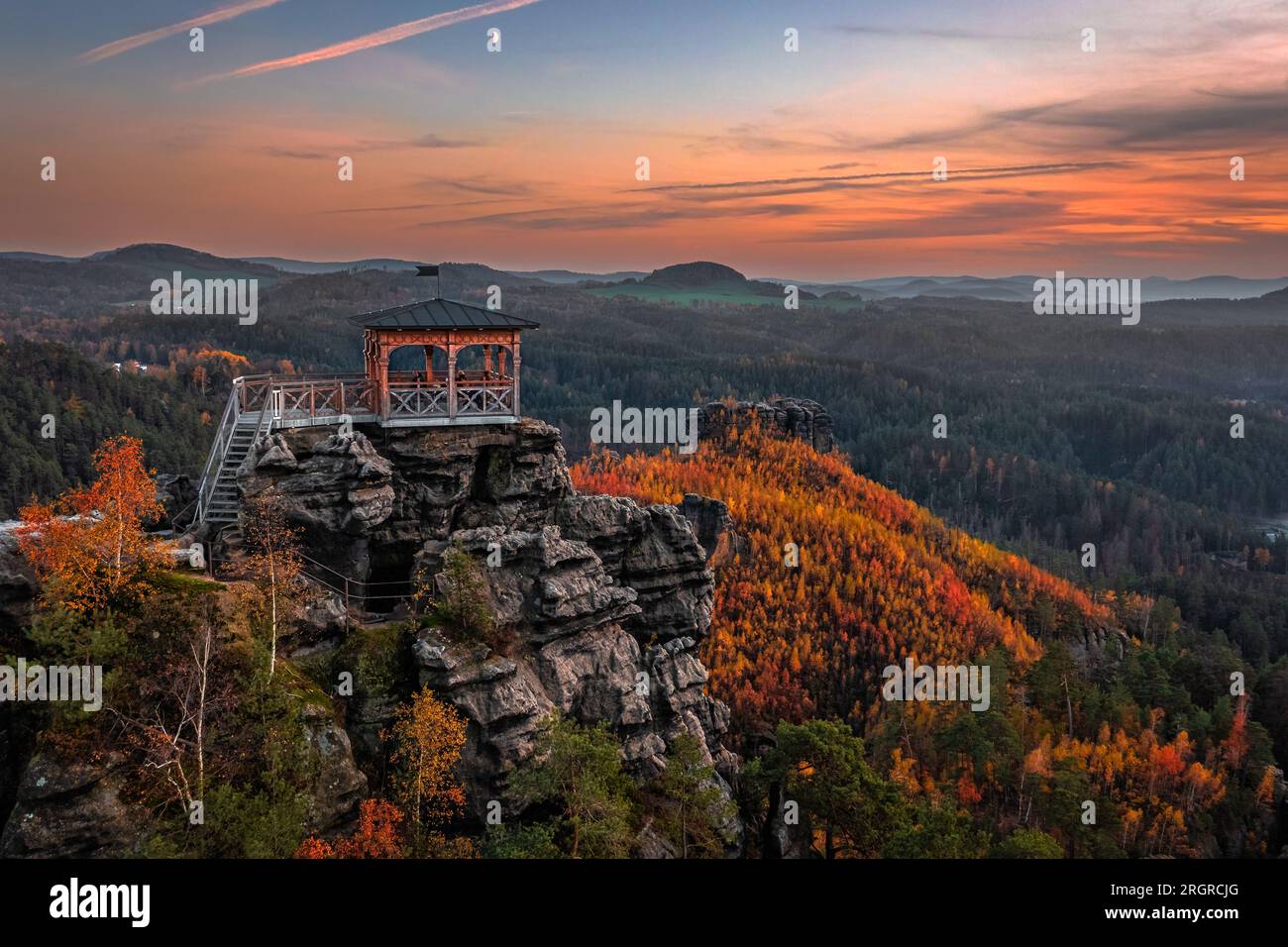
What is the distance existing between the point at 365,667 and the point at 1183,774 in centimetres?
6552

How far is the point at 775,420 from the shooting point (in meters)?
136

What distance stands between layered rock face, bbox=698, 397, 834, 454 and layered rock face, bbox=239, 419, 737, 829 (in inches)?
3622

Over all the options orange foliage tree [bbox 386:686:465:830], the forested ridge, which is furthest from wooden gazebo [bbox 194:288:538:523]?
the forested ridge

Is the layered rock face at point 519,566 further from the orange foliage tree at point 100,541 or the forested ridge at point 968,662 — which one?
the forested ridge at point 968,662

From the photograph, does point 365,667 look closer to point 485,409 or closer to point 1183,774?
point 485,409

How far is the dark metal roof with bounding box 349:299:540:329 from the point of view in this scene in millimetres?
38750

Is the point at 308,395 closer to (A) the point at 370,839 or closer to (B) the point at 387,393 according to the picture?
(B) the point at 387,393

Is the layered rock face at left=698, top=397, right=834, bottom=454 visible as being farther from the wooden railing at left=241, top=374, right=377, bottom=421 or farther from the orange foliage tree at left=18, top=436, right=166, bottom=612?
the orange foliage tree at left=18, top=436, right=166, bottom=612

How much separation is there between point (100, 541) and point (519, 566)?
14.5 metres

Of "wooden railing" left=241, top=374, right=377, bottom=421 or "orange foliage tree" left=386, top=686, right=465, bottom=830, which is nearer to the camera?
"orange foliage tree" left=386, top=686, right=465, bottom=830

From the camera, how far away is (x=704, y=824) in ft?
117

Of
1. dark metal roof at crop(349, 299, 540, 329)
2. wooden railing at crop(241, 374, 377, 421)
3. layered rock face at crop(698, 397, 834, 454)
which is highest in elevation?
dark metal roof at crop(349, 299, 540, 329)

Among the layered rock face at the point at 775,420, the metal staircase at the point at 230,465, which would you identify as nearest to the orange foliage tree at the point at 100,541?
the metal staircase at the point at 230,465
